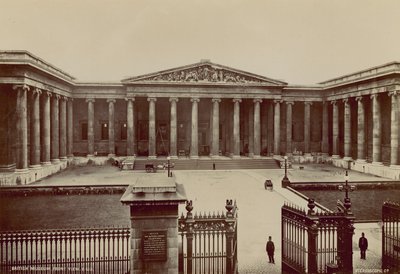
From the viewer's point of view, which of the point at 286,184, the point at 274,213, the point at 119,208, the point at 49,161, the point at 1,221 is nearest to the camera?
the point at 1,221

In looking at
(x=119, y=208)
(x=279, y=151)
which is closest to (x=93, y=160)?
(x=279, y=151)

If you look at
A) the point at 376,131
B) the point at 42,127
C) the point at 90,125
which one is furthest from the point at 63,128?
the point at 376,131

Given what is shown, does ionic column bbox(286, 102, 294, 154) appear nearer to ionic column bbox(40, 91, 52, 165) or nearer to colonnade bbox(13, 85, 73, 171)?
colonnade bbox(13, 85, 73, 171)

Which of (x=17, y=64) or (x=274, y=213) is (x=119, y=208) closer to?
(x=274, y=213)

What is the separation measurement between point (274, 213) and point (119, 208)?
8.80 meters

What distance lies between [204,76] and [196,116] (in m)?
4.88

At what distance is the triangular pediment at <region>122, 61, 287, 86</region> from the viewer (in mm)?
45031

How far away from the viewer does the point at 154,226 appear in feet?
29.4

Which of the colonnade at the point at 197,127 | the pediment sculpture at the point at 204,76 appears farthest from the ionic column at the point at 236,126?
the pediment sculpture at the point at 204,76

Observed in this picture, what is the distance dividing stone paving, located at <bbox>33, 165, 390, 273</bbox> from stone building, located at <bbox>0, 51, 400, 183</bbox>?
545 centimetres

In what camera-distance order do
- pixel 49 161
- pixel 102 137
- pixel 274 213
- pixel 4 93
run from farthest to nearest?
pixel 102 137, pixel 49 161, pixel 4 93, pixel 274 213

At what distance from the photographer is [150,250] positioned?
8977 mm

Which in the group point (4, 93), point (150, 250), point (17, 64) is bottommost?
point (150, 250)

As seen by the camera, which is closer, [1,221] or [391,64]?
[1,221]
